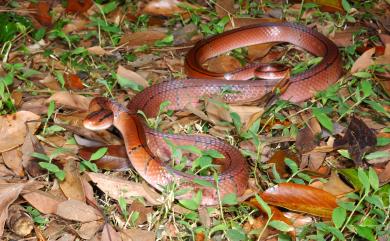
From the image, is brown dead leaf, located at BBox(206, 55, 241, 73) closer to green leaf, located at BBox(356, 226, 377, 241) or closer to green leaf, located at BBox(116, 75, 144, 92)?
green leaf, located at BBox(116, 75, 144, 92)

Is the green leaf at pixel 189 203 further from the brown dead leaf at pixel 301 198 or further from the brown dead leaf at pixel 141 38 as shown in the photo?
the brown dead leaf at pixel 141 38

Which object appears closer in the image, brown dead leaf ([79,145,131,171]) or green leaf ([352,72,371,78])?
brown dead leaf ([79,145,131,171])

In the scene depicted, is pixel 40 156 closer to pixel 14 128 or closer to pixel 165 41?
pixel 14 128

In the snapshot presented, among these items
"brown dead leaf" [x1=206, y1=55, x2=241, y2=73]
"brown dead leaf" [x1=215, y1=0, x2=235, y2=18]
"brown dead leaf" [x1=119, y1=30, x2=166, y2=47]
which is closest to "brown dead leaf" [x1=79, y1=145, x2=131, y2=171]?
"brown dead leaf" [x1=206, y1=55, x2=241, y2=73]

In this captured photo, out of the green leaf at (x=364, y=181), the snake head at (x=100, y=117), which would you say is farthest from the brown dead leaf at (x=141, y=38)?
the green leaf at (x=364, y=181)

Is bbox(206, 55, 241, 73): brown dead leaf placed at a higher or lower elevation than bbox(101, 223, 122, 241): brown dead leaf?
lower

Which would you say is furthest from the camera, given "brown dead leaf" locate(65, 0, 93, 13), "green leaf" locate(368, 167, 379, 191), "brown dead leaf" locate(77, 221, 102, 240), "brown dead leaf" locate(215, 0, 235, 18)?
"brown dead leaf" locate(65, 0, 93, 13)
